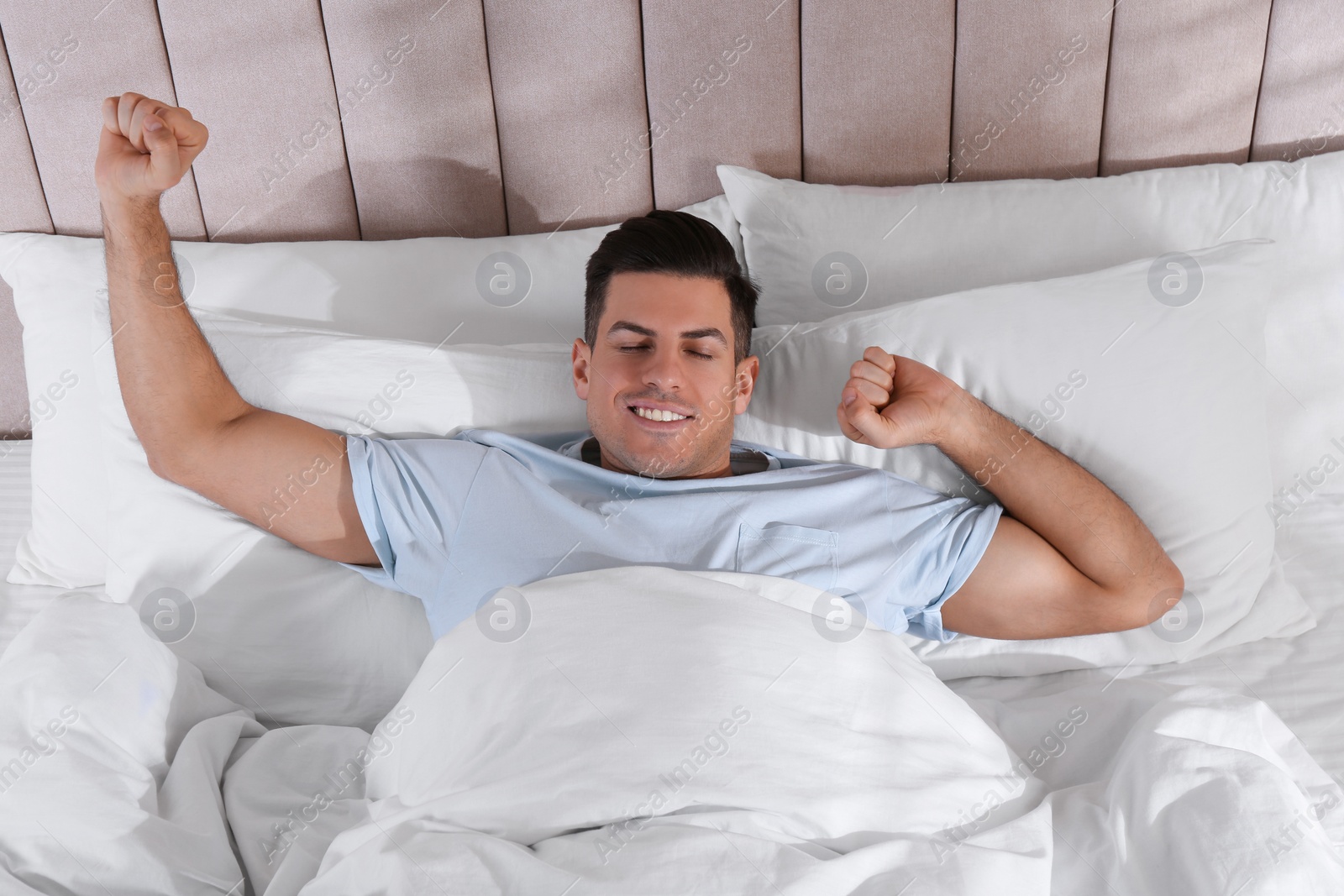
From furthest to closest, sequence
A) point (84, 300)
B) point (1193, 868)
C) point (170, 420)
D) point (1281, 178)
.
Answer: point (1281, 178) → point (84, 300) → point (170, 420) → point (1193, 868)

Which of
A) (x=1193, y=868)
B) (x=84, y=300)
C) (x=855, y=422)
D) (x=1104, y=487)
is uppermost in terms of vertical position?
(x=84, y=300)

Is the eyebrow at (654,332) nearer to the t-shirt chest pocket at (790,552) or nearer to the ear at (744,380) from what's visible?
the ear at (744,380)

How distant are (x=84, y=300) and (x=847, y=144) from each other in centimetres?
120

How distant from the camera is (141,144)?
1019 millimetres

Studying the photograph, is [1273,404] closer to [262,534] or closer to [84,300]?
[262,534]

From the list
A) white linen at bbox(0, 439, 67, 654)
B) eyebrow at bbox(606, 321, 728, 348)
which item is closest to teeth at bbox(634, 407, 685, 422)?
eyebrow at bbox(606, 321, 728, 348)

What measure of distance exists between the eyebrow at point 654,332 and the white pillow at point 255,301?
0.78 feet

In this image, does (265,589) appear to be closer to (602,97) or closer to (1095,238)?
(602,97)

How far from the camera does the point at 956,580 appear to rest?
112cm

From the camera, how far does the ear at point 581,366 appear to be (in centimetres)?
120

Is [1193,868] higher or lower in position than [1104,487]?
lower

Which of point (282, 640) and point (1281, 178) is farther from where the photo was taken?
point (1281, 178)

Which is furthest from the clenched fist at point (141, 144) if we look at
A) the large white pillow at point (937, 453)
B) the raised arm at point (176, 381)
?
the large white pillow at point (937, 453)

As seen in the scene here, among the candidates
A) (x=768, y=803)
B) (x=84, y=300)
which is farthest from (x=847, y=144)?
(x=84, y=300)
